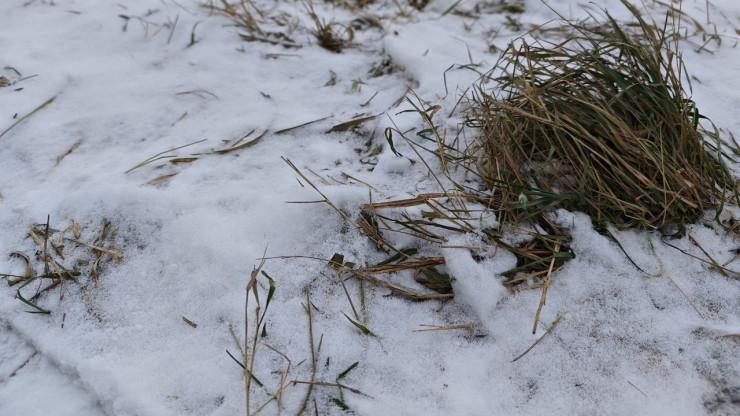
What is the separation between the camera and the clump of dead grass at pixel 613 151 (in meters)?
1.34

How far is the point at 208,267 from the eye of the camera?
52.2 inches

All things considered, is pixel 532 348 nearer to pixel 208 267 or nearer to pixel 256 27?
pixel 208 267

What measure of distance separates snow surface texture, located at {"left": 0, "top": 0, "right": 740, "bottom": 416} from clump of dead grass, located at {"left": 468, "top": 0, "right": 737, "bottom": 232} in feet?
0.31

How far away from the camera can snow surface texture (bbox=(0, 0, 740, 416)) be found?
1.09 metres

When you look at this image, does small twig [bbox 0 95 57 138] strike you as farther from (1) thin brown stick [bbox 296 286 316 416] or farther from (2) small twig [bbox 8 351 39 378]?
(1) thin brown stick [bbox 296 286 316 416]

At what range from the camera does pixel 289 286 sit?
50.8 inches

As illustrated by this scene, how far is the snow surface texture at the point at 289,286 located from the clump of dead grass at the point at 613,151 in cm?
9

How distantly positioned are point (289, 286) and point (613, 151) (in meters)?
0.99

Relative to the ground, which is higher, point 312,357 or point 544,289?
point 544,289

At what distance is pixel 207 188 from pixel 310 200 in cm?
36

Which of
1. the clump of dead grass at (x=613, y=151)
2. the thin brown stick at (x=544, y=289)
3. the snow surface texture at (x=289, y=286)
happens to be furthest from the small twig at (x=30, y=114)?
A: the thin brown stick at (x=544, y=289)

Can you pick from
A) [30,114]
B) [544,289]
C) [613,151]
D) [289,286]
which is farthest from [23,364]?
[613,151]

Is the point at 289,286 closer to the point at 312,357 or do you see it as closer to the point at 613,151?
the point at 312,357

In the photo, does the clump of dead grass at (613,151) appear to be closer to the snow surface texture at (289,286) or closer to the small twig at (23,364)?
the snow surface texture at (289,286)
